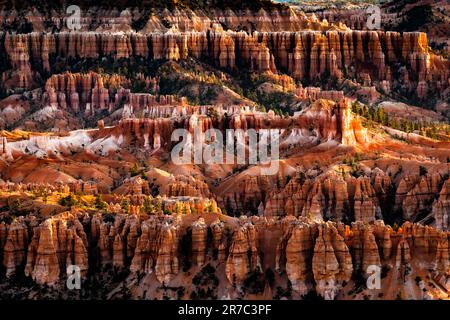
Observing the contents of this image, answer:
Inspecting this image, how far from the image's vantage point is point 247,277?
99500 mm

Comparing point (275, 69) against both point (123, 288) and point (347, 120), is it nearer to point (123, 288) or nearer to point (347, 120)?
point (347, 120)

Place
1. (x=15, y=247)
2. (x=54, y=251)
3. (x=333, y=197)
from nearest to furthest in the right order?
(x=54, y=251) → (x=15, y=247) → (x=333, y=197)

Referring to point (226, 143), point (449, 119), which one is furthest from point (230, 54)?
point (226, 143)

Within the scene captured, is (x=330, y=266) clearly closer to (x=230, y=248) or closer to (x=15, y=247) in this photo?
(x=230, y=248)

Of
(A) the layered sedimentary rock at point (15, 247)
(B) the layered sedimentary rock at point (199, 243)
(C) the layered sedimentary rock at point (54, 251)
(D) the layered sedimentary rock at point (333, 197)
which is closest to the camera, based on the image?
(B) the layered sedimentary rock at point (199, 243)

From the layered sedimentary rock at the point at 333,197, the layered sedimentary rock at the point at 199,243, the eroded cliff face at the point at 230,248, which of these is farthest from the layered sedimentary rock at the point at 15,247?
the layered sedimentary rock at the point at 333,197

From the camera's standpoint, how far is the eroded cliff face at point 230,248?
98.1 meters

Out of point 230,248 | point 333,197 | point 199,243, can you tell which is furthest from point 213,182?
point 230,248

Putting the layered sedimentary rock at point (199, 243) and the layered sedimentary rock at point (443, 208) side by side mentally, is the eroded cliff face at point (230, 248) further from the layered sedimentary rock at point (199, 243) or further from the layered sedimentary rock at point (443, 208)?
the layered sedimentary rock at point (443, 208)

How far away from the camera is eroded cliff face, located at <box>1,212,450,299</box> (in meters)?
98.1

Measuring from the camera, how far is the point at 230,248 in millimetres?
100750

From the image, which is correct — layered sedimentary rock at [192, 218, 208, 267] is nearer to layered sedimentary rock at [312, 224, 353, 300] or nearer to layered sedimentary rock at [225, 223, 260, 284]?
layered sedimentary rock at [225, 223, 260, 284]

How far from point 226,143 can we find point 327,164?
14.7 metres

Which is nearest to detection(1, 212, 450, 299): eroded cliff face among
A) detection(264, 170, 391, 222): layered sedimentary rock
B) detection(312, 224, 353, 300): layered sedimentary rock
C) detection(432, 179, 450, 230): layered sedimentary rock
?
detection(312, 224, 353, 300): layered sedimentary rock
